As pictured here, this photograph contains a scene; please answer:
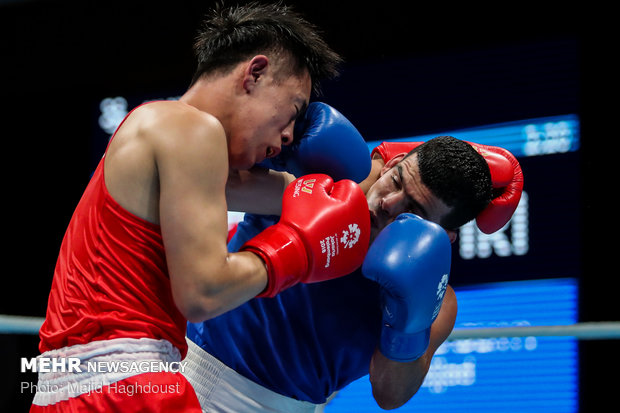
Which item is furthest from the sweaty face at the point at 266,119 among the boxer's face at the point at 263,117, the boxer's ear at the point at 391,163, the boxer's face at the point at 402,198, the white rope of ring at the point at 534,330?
the white rope of ring at the point at 534,330

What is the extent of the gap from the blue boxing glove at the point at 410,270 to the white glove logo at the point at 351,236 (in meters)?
0.16

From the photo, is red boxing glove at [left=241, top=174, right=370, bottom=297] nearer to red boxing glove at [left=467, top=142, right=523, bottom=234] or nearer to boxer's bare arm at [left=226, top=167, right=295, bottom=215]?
boxer's bare arm at [left=226, top=167, right=295, bottom=215]

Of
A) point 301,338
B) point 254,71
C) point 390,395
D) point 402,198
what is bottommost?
point 390,395

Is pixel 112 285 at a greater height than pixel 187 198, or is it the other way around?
pixel 187 198

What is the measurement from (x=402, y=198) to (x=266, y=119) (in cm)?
61

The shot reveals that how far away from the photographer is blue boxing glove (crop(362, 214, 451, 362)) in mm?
1827

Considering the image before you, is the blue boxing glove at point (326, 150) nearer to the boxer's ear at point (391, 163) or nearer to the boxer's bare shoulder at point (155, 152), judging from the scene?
the boxer's ear at point (391, 163)

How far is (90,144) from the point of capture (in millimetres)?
4066

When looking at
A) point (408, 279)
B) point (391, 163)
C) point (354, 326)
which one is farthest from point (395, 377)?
point (391, 163)

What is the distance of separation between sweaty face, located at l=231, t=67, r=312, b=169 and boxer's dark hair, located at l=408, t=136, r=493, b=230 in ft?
1.79

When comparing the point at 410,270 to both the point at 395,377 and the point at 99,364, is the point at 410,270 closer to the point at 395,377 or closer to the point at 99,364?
the point at 395,377

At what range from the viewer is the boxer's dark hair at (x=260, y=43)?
5.74 feet

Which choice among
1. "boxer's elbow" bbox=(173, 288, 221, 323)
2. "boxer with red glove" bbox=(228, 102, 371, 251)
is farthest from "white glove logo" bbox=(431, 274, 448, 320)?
"boxer's elbow" bbox=(173, 288, 221, 323)

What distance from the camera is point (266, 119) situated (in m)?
1.66
